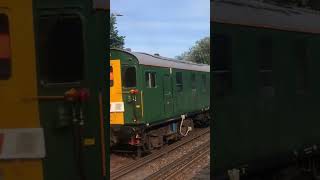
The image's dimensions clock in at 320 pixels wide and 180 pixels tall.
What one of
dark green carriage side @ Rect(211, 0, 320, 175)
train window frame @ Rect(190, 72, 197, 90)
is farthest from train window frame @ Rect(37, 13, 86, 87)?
train window frame @ Rect(190, 72, 197, 90)

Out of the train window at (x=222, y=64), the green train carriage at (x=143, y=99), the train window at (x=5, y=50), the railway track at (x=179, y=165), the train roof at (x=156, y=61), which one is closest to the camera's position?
the train window at (x=5, y=50)

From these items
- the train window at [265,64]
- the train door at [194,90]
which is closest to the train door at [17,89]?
the train window at [265,64]

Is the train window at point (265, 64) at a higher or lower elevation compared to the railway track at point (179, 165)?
higher

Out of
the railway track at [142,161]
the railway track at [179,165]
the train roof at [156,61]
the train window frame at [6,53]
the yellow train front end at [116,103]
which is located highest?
the train roof at [156,61]

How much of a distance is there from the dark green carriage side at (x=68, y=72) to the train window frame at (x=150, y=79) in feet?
44.4

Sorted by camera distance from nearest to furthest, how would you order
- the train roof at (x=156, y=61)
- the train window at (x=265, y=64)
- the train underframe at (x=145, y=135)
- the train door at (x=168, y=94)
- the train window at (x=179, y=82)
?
the train window at (x=265, y=64) < the train underframe at (x=145, y=135) < the train roof at (x=156, y=61) < the train door at (x=168, y=94) < the train window at (x=179, y=82)

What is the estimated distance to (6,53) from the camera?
4047 millimetres

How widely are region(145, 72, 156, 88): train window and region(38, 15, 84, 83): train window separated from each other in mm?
13693

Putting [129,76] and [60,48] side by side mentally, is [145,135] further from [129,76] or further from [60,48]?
[60,48]

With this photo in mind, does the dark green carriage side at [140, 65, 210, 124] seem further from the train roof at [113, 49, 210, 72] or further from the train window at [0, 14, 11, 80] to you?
the train window at [0, 14, 11, 80]

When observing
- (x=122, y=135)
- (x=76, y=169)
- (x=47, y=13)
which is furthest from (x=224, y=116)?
(x=122, y=135)

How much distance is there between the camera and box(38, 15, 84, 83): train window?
411 cm

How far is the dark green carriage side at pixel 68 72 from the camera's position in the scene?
411cm

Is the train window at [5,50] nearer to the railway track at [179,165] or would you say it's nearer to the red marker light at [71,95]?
the red marker light at [71,95]
